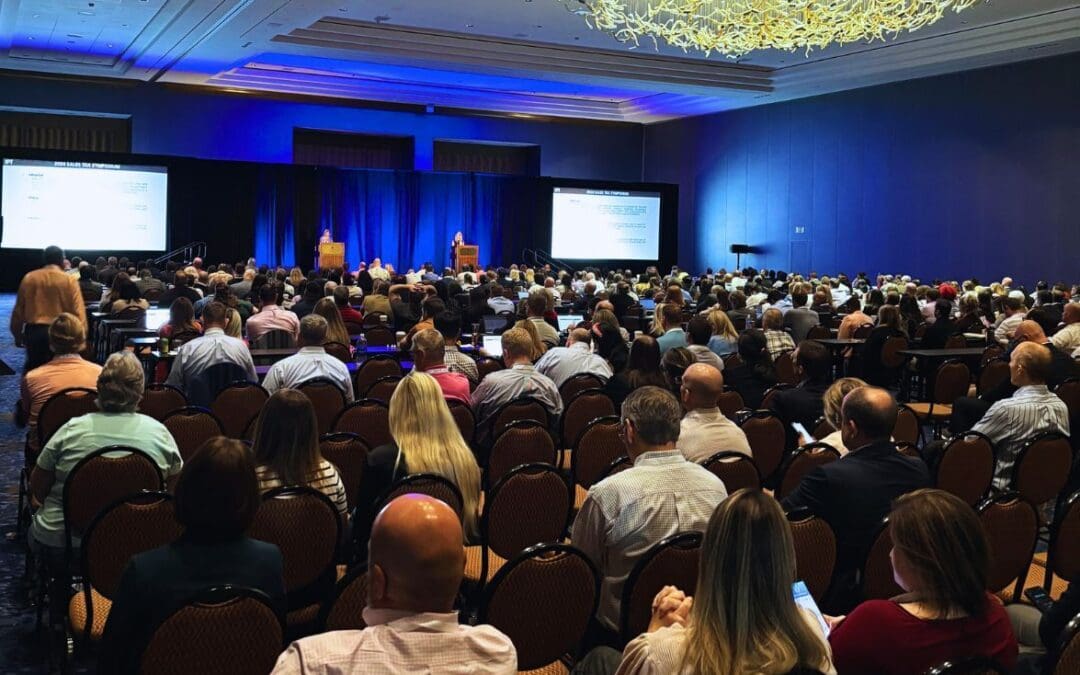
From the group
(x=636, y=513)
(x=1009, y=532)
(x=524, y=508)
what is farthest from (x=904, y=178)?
(x=636, y=513)

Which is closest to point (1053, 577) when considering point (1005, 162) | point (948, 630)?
point (948, 630)

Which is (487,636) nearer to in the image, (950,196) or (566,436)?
(566,436)

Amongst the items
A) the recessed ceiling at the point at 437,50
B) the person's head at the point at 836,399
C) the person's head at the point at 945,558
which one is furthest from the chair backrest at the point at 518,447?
the recessed ceiling at the point at 437,50

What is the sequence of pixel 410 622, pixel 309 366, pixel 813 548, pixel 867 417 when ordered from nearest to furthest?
1. pixel 410 622
2. pixel 813 548
3. pixel 867 417
4. pixel 309 366

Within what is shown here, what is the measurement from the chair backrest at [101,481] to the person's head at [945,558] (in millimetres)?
2770

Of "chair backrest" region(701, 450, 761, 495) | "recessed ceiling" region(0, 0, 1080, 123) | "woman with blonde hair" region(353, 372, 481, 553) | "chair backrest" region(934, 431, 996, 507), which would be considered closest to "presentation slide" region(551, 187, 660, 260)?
"recessed ceiling" region(0, 0, 1080, 123)

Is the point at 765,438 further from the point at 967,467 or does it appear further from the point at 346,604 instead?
the point at 346,604

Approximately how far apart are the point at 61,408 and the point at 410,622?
390 cm

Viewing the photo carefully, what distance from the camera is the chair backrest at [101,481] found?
12.2 feet

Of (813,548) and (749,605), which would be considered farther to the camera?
(813,548)

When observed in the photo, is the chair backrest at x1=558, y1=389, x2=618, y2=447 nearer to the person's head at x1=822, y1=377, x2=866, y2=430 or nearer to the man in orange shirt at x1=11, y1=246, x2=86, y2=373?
the person's head at x1=822, y1=377, x2=866, y2=430

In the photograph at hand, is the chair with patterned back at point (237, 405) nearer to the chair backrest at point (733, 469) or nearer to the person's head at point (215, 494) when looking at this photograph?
the chair backrest at point (733, 469)

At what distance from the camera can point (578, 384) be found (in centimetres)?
678

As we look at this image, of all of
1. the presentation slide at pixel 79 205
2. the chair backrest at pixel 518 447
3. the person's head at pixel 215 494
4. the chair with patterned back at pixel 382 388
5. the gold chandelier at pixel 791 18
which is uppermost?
the gold chandelier at pixel 791 18
